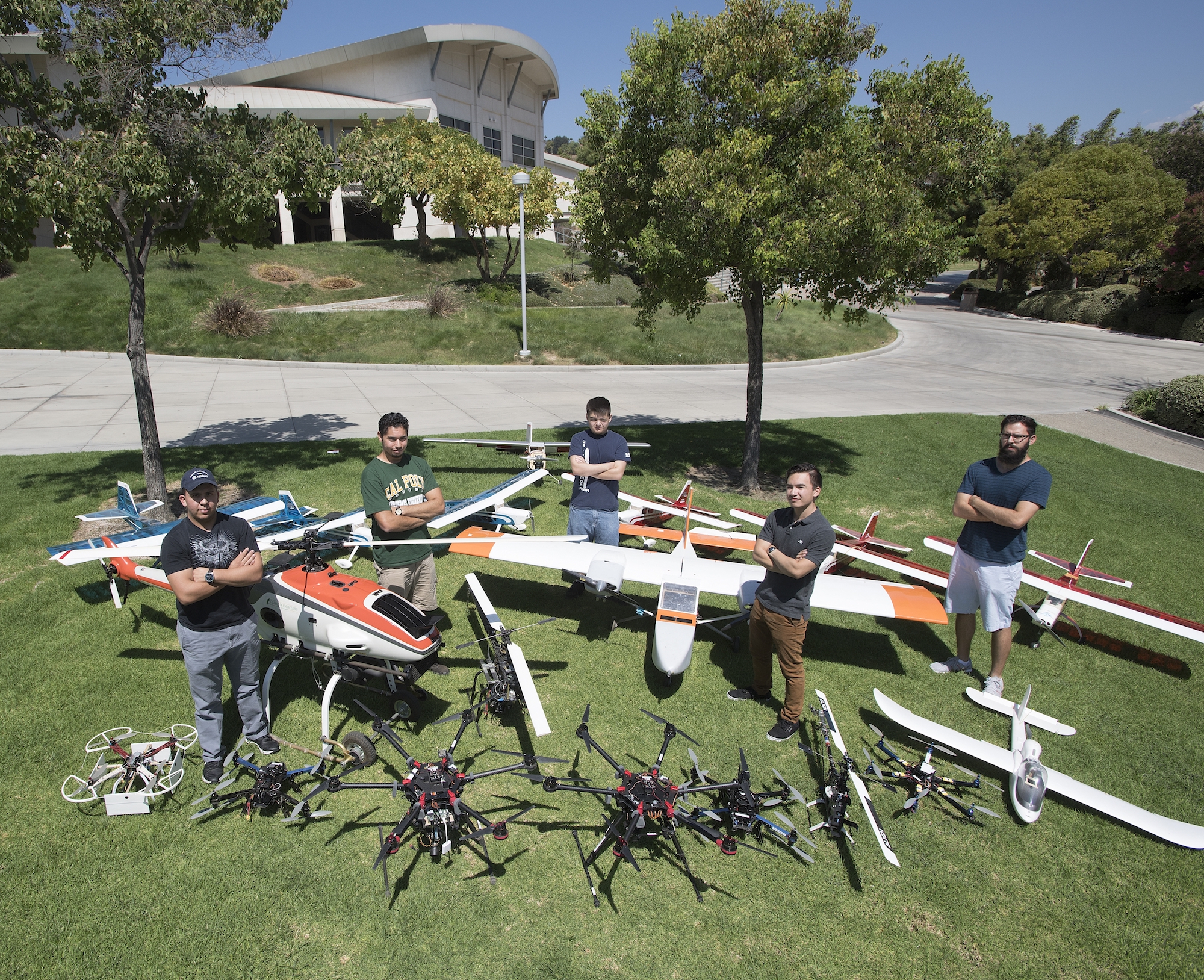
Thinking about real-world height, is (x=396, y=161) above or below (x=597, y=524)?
above

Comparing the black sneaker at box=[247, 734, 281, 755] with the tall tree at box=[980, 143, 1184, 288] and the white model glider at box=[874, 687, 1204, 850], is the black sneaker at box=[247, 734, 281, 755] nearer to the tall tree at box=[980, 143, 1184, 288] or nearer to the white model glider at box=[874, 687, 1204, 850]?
the white model glider at box=[874, 687, 1204, 850]

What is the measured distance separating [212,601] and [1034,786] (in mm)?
6602

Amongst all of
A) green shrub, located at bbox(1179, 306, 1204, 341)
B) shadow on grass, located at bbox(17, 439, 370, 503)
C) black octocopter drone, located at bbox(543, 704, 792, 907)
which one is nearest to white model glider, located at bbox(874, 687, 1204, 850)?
black octocopter drone, located at bbox(543, 704, 792, 907)

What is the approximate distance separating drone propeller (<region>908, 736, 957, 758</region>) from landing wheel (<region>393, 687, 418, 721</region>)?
453 centimetres

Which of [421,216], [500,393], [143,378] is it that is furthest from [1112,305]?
[143,378]

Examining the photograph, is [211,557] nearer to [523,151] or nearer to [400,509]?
[400,509]

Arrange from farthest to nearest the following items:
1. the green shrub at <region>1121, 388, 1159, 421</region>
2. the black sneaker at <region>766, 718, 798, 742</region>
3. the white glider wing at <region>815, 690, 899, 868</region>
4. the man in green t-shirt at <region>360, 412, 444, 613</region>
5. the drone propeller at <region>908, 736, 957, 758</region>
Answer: the green shrub at <region>1121, 388, 1159, 421</region>, the man in green t-shirt at <region>360, 412, 444, 613</region>, the black sneaker at <region>766, 718, 798, 742</region>, the drone propeller at <region>908, 736, 957, 758</region>, the white glider wing at <region>815, 690, 899, 868</region>

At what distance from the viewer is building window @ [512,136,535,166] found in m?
57.0

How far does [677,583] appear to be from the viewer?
645cm

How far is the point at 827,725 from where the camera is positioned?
5.39m

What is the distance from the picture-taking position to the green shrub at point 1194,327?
34.6 m

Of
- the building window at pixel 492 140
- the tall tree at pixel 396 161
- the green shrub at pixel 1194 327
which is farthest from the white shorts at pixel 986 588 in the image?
the building window at pixel 492 140

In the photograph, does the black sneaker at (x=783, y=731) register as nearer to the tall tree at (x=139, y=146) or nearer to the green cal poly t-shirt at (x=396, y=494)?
the green cal poly t-shirt at (x=396, y=494)

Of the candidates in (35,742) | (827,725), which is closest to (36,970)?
Answer: (35,742)
